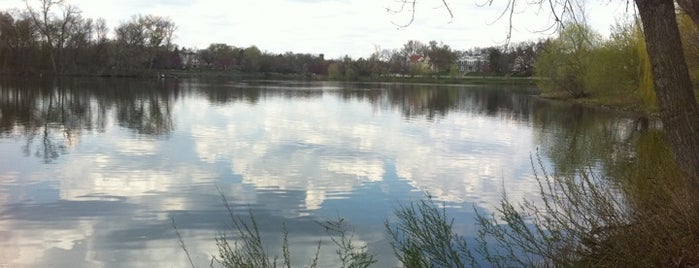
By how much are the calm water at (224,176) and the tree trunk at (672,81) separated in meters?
4.34

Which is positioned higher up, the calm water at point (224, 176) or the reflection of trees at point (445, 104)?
the reflection of trees at point (445, 104)

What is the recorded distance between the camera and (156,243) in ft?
26.8

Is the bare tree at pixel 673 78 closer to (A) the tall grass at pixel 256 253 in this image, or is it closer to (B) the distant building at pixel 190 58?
(A) the tall grass at pixel 256 253

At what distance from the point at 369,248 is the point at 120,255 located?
10.8 ft

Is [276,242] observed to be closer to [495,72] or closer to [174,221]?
[174,221]

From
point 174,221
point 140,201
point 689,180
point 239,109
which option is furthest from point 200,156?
point 239,109

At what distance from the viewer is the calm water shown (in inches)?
329

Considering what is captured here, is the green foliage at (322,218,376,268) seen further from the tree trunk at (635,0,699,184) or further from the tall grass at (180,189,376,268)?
the tree trunk at (635,0,699,184)

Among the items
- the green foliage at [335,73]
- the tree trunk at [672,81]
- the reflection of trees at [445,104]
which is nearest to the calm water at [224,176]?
the tree trunk at [672,81]

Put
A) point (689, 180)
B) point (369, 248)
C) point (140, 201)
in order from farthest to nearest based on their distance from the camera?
point (140, 201)
point (369, 248)
point (689, 180)

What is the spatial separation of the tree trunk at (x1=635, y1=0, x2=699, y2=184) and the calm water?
171 inches

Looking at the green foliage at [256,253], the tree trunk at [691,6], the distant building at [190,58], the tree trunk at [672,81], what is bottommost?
the green foliage at [256,253]

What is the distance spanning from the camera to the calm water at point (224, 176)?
837 centimetres

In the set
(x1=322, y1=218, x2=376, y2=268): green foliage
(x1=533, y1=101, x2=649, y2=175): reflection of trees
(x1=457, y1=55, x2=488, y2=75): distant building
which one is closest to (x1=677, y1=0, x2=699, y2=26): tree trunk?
(x1=322, y1=218, x2=376, y2=268): green foliage
